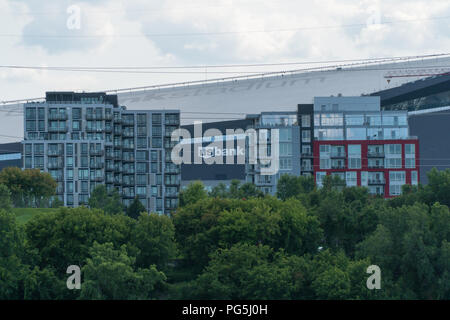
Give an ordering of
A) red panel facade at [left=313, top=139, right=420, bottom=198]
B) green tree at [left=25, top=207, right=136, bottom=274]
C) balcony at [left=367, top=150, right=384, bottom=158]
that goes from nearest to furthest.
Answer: green tree at [left=25, top=207, right=136, bottom=274] → red panel facade at [left=313, top=139, right=420, bottom=198] → balcony at [left=367, top=150, right=384, bottom=158]

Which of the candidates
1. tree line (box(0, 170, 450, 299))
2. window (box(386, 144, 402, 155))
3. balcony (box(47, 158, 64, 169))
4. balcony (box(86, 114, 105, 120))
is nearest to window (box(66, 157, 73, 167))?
balcony (box(47, 158, 64, 169))

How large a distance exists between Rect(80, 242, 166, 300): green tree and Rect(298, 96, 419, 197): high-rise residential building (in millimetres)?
46976

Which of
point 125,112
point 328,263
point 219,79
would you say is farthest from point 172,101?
point 328,263

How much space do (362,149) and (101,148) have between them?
105ft

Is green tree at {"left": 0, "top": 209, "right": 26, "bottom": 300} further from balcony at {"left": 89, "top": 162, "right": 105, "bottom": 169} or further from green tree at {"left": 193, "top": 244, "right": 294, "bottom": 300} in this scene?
balcony at {"left": 89, "top": 162, "right": 105, "bottom": 169}

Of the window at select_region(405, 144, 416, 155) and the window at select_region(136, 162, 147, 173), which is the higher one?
the window at select_region(405, 144, 416, 155)

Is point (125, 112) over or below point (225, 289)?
over

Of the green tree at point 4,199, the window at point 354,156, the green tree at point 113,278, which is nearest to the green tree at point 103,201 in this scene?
the green tree at point 4,199

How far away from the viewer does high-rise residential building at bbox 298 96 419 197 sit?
104 meters

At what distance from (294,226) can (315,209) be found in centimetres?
727

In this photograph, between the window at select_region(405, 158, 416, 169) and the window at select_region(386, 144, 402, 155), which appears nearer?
the window at select_region(405, 158, 416, 169)

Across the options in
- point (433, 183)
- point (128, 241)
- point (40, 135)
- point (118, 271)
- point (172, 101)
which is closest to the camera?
point (118, 271)

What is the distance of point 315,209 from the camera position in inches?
2987

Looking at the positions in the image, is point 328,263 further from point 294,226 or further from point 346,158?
point 346,158
